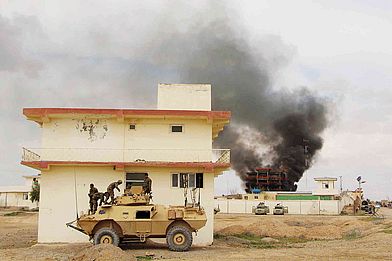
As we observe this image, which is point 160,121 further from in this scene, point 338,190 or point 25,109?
point 338,190

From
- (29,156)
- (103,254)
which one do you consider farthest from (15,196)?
(103,254)

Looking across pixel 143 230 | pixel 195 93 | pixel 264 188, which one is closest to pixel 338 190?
pixel 264 188

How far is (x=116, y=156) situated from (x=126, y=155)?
49cm

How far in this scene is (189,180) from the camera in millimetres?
26078

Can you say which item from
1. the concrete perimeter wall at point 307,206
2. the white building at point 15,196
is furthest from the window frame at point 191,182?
the white building at point 15,196

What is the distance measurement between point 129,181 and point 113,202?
3462 mm

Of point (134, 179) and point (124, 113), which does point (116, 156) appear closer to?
point (134, 179)

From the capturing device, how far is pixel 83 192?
2591 centimetres

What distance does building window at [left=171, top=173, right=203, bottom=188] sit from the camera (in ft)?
85.5

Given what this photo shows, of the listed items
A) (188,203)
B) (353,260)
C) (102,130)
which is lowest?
(353,260)

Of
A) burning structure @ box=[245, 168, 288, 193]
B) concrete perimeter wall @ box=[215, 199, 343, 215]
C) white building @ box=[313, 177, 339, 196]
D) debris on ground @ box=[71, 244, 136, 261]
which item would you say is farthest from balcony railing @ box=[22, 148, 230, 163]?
burning structure @ box=[245, 168, 288, 193]

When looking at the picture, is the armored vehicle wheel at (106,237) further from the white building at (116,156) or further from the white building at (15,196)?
the white building at (15,196)

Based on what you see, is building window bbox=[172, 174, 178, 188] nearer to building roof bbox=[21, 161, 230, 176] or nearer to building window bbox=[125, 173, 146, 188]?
building roof bbox=[21, 161, 230, 176]

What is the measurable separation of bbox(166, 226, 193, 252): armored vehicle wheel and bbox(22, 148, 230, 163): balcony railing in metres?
5.04
